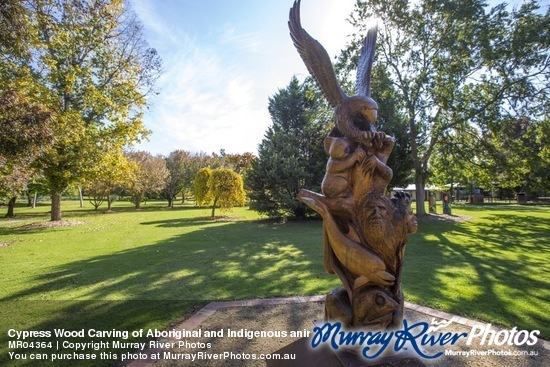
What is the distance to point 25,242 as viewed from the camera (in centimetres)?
1119

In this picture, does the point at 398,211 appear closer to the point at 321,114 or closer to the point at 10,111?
the point at 10,111

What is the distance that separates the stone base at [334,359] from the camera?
7.61 ft

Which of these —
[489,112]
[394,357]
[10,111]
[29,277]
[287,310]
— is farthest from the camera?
[489,112]

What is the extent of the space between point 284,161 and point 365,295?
14468 millimetres

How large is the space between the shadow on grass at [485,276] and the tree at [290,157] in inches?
294

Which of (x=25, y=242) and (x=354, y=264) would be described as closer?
(x=354, y=264)

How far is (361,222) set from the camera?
8.52 feet

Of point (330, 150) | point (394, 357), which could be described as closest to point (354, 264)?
point (394, 357)

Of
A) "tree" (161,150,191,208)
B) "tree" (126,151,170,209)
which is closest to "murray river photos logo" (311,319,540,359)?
"tree" (126,151,170,209)

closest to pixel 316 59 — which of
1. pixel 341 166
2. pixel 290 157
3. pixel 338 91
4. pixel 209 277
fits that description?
pixel 338 91

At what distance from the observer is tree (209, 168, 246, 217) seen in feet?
67.3

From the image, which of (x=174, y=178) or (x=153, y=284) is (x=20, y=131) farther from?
(x=174, y=178)

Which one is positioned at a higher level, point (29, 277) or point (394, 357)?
point (394, 357)

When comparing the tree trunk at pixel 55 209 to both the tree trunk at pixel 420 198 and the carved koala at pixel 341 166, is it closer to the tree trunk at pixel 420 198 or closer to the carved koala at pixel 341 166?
the carved koala at pixel 341 166
